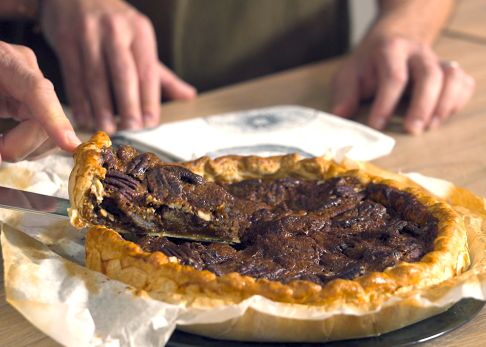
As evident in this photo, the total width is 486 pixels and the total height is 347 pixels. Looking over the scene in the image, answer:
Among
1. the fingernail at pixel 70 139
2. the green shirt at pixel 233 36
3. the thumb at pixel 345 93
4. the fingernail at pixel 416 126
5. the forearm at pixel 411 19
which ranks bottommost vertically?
the green shirt at pixel 233 36

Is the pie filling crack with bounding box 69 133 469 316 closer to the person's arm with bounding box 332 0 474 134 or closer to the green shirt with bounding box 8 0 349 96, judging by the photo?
the person's arm with bounding box 332 0 474 134

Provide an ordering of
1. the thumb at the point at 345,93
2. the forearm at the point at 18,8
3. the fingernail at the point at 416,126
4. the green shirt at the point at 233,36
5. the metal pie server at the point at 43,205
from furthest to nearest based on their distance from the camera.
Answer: the green shirt at the point at 233,36, the forearm at the point at 18,8, the thumb at the point at 345,93, the fingernail at the point at 416,126, the metal pie server at the point at 43,205

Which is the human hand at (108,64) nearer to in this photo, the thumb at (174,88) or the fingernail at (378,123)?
the thumb at (174,88)

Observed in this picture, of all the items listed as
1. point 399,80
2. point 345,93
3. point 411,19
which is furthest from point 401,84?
point 411,19

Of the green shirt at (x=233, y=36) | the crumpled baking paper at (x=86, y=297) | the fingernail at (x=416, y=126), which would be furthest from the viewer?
the green shirt at (x=233, y=36)

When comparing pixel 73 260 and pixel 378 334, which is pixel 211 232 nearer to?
pixel 73 260

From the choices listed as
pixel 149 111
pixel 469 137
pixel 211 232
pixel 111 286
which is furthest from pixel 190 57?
pixel 111 286

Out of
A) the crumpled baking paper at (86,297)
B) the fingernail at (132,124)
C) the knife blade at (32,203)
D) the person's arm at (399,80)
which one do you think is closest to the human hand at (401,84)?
the person's arm at (399,80)
